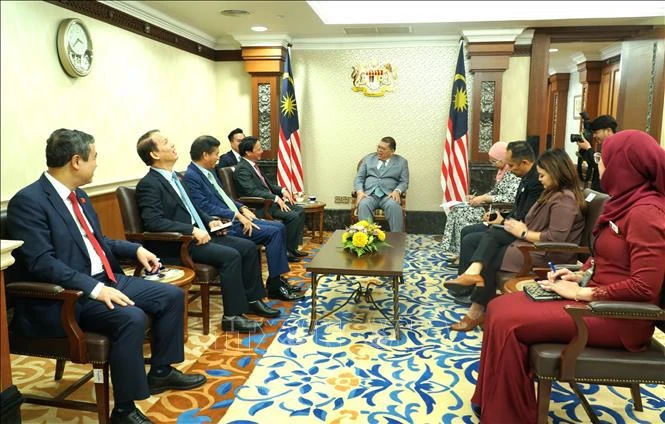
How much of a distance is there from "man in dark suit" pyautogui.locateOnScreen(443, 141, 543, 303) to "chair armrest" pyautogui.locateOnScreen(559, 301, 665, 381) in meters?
1.43

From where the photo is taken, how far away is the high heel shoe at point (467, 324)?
3461 millimetres

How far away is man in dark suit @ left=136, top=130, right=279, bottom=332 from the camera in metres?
3.27

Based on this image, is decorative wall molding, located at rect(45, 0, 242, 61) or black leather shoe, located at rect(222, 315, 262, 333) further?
decorative wall molding, located at rect(45, 0, 242, 61)

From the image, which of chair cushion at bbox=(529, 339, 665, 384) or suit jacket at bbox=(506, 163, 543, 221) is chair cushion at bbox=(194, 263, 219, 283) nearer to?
chair cushion at bbox=(529, 339, 665, 384)

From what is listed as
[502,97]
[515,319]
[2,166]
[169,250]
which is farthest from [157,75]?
[515,319]

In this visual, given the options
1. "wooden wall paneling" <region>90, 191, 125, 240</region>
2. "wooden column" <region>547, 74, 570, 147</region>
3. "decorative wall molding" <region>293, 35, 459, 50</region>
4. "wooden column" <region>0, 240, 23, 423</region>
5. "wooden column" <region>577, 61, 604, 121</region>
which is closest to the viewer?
"wooden column" <region>0, 240, 23, 423</region>

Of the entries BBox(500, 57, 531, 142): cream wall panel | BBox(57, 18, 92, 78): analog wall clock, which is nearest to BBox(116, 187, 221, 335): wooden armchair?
BBox(57, 18, 92, 78): analog wall clock

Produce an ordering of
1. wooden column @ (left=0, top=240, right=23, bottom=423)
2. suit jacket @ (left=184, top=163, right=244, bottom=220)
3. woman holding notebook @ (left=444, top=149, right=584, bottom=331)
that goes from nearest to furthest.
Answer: wooden column @ (left=0, top=240, right=23, bottom=423) < woman holding notebook @ (left=444, top=149, right=584, bottom=331) < suit jacket @ (left=184, top=163, right=244, bottom=220)

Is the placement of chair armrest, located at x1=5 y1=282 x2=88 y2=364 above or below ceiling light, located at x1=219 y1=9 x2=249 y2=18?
below

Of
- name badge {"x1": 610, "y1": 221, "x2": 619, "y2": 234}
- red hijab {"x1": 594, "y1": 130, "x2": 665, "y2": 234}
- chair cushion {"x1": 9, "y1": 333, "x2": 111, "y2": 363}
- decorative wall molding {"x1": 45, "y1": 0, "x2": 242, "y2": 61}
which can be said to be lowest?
chair cushion {"x1": 9, "y1": 333, "x2": 111, "y2": 363}

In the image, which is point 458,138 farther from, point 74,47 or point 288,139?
point 74,47

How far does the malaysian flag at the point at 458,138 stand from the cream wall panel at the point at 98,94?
304 cm

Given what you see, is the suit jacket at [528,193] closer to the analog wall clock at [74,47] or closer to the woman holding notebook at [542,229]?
the woman holding notebook at [542,229]

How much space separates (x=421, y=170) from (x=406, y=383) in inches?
167
